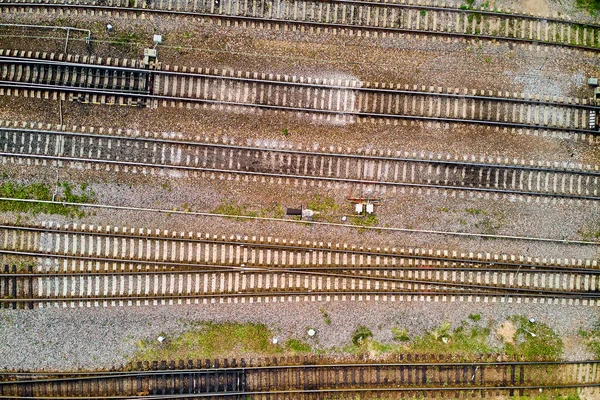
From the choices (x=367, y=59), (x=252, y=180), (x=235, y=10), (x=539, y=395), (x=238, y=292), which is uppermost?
(x=235, y=10)

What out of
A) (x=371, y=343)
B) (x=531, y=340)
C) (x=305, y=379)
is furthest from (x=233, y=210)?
(x=531, y=340)

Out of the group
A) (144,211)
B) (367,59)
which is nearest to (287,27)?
(367,59)

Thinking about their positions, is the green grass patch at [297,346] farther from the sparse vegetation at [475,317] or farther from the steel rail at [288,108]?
the steel rail at [288,108]

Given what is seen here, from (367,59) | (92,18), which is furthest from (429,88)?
(92,18)

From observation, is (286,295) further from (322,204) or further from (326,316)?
(322,204)

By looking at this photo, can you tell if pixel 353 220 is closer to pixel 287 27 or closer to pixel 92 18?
pixel 287 27

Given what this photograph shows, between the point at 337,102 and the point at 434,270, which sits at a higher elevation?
the point at 337,102

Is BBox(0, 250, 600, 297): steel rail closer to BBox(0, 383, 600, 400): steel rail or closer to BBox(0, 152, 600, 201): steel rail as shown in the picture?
BBox(0, 152, 600, 201): steel rail
